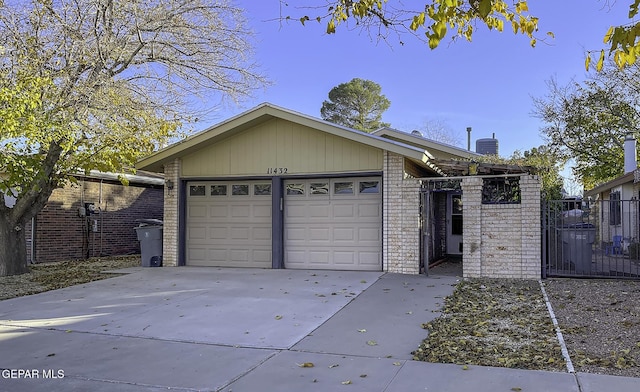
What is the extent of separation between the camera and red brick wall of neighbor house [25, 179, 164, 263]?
1439cm

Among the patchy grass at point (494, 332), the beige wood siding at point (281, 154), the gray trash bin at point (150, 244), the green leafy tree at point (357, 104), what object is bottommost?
the patchy grass at point (494, 332)

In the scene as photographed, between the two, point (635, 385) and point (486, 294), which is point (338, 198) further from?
point (635, 385)

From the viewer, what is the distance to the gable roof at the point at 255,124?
10461 mm

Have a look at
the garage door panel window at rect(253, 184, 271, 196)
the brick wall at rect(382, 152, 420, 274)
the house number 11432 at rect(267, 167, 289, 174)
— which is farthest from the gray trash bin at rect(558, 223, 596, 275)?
the garage door panel window at rect(253, 184, 271, 196)

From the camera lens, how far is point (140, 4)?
1077cm

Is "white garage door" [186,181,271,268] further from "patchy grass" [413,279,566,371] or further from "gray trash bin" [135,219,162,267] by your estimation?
"patchy grass" [413,279,566,371]

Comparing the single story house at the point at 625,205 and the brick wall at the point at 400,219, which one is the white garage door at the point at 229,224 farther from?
the single story house at the point at 625,205

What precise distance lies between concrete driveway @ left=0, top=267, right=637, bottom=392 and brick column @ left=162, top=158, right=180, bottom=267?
9.64 feet

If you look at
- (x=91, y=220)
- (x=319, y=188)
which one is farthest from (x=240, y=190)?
(x=91, y=220)

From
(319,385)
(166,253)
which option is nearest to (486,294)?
(319,385)

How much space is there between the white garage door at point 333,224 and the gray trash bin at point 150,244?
3.62 metres

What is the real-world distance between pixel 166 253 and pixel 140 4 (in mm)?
6121

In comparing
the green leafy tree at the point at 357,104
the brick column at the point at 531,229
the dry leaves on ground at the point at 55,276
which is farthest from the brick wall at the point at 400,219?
the green leafy tree at the point at 357,104

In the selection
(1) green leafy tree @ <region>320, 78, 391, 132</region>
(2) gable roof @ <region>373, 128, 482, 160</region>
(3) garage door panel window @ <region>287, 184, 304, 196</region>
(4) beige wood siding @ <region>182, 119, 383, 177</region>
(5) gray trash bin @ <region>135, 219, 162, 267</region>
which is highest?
(1) green leafy tree @ <region>320, 78, 391, 132</region>
